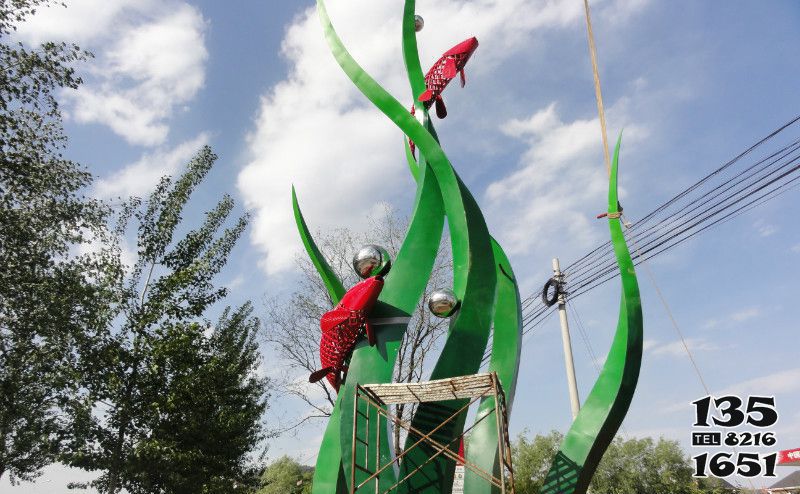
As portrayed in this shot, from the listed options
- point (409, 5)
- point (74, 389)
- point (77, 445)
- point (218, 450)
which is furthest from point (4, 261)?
point (409, 5)

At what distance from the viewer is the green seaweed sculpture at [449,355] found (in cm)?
520

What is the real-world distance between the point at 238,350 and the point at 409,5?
1122cm

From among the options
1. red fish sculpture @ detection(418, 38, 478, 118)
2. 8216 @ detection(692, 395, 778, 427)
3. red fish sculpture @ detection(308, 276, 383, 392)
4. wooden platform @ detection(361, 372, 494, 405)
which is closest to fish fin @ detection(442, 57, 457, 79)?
red fish sculpture @ detection(418, 38, 478, 118)

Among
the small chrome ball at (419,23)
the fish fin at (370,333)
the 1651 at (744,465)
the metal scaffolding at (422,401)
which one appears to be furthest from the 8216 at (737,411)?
the small chrome ball at (419,23)

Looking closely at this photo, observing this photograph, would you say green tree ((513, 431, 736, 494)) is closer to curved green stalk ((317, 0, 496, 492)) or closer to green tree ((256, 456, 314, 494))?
green tree ((256, 456, 314, 494))

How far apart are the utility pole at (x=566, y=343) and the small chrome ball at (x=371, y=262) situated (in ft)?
17.3

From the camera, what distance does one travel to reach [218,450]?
1208 cm

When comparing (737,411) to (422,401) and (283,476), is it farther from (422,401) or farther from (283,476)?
(283,476)

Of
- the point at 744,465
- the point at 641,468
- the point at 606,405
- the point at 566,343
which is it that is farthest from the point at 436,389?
the point at 641,468

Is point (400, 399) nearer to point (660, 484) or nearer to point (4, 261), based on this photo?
point (4, 261)

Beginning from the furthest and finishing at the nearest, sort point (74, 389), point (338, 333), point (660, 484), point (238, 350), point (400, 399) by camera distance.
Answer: point (660, 484)
point (238, 350)
point (74, 389)
point (338, 333)
point (400, 399)

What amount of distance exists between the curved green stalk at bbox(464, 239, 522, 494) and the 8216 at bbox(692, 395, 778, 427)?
2757 millimetres

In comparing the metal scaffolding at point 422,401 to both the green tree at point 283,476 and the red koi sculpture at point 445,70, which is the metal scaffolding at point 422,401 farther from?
the green tree at point 283,476

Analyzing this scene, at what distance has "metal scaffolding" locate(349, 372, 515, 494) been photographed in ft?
15.8
